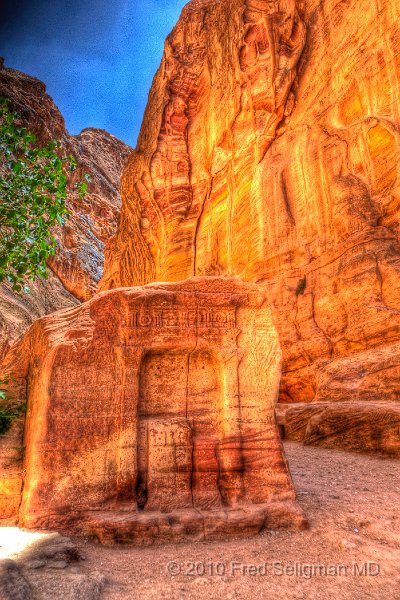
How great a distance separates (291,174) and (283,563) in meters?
15.2

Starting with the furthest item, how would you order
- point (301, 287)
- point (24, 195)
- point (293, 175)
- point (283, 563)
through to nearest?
point (293, 175), point (301, 287), point (24, 195), point (283, 563)

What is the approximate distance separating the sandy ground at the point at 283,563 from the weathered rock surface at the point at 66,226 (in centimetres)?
2194

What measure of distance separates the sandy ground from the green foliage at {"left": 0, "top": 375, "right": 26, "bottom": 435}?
6.13 ft

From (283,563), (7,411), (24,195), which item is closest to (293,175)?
(24,195)

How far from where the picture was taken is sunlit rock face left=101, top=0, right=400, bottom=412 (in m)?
12.3

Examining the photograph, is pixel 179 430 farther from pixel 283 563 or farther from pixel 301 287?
pixel 301 287

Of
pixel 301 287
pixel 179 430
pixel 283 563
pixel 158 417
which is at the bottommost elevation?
pixel 283 563

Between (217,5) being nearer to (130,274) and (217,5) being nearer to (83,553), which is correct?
(130,274)

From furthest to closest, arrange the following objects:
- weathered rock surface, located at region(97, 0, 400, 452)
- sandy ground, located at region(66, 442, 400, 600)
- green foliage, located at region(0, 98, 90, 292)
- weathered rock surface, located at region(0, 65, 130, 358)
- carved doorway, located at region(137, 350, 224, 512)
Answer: weathered rock surface, located at region(0, 65, 130, 358) → weathered rock surface, located at region(97, 0, 400, 452) → green foliage, located at region(0, 98, 90, 292) → carved doorway, located at region(137, 350, 224, 512) → sandy ground, located at region(66, 442, 400, 600)

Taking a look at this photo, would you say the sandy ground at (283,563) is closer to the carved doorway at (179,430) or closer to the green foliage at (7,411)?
the carved doorway at (179,430)

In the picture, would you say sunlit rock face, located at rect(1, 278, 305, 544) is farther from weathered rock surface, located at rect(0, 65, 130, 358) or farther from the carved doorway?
weathered rock surface, located at rect(0, 65, 130, 358)

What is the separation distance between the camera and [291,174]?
1623 centimetres

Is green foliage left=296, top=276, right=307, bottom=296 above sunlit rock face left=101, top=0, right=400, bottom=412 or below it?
below

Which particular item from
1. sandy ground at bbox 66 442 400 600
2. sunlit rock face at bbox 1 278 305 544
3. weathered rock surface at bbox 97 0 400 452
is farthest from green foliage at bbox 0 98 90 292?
weathered rock surface at bbox 97 0 400 452
